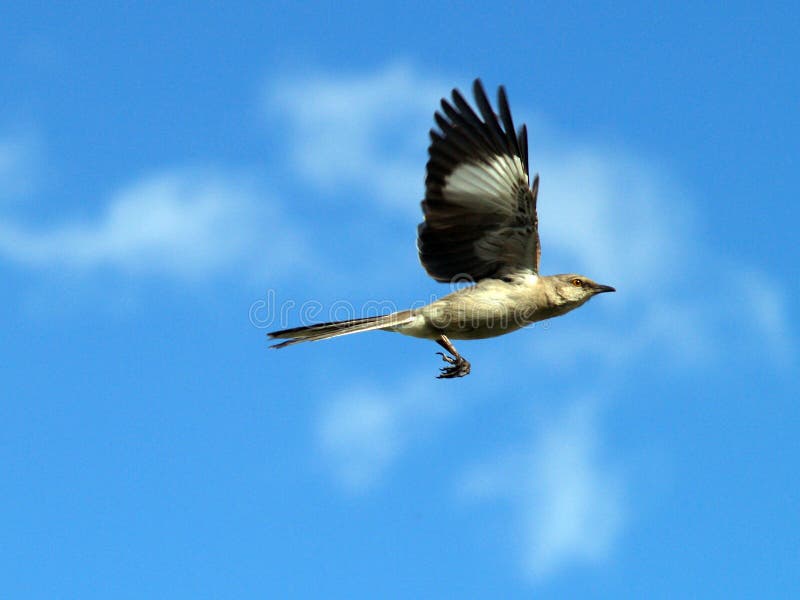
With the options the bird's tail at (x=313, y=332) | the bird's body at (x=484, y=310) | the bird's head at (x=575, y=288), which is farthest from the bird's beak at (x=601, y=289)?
the bird's tail at (x=313, y=332)

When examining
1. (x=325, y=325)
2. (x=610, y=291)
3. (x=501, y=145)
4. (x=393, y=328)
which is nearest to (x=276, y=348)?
(x=325, y=325)

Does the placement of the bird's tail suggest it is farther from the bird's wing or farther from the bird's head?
the bird's head

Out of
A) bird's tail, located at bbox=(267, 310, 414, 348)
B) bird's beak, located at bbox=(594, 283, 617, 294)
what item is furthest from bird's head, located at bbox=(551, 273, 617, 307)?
bird's tail, located at bbox=(267, 310, 414, 348)

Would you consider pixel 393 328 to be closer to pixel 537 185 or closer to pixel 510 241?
pixel 510 241

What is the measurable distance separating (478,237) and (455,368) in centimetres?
155

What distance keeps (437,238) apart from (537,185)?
50.6 inches

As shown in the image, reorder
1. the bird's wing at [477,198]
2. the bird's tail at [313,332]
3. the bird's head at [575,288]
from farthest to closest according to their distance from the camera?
the bird's head at [575,288], the bird's wing at [477,198], the bird's tail at [313,332]

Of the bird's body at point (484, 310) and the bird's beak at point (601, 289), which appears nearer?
the bird's body at point (484, 310)

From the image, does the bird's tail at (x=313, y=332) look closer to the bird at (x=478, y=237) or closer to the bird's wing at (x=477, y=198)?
the bird at (x=478, y=237)

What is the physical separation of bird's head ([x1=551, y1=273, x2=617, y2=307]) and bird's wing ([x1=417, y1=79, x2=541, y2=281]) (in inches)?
15.2

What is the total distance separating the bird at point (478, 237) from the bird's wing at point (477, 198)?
0.01m

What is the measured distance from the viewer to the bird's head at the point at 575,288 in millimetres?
9688

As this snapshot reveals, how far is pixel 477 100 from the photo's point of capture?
8922 millimetres

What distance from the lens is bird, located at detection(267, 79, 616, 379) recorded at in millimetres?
9031
